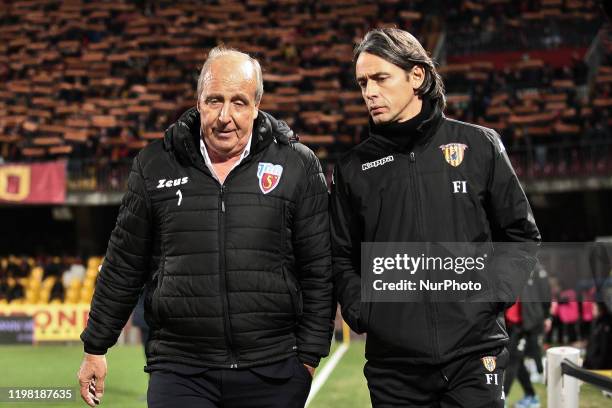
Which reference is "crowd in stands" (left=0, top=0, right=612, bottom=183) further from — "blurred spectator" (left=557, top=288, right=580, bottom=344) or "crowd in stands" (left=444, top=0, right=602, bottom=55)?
"blurred spectator" (left=557, top=288, right=580, bottom=344)

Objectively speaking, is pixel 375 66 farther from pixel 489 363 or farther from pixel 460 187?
pixel 489 363

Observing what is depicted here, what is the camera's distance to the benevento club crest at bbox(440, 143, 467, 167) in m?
2.94

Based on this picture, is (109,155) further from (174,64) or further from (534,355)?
(534,355)

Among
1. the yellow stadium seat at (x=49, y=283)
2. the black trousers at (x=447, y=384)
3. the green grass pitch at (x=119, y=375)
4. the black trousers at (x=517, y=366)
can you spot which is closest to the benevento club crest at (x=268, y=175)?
the black trousers at (x=447, y=384)

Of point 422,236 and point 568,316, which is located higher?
point 422,236

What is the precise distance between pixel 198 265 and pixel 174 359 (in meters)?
0.35

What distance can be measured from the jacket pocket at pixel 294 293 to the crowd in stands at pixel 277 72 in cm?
1453

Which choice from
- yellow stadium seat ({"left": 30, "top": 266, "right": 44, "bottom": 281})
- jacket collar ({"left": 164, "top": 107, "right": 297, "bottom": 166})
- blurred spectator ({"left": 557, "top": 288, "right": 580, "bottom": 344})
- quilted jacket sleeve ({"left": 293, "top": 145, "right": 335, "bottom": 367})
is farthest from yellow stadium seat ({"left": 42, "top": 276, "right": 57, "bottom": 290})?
quilted jacket sleeve ({"left": 293, "top": 145, "right": 335, "bottom": 367})

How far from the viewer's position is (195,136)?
3082mm

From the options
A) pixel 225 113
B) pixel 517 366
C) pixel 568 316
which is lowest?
pixel 568 316

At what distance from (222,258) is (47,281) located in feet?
46.9

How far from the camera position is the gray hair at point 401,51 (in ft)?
9.50

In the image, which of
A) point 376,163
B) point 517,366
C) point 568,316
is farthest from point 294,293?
point 568,316

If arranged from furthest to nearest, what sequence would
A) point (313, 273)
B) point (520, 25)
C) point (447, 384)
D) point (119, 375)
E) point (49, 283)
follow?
point (520, 25)
point (49, 283)
point (119, 375)
point (313, 273)
point (447, 384)
